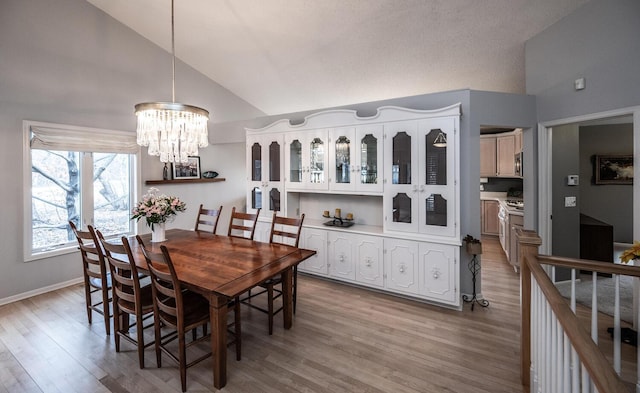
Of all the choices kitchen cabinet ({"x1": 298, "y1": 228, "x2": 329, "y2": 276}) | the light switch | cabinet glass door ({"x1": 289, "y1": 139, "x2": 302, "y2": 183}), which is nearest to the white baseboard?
kitchen cabinet ({"x1": 298, "y1": 228, "x2": 329, "y2": 276})

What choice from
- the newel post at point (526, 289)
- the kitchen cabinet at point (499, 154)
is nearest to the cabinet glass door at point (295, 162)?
the newel post at point (526, 289)

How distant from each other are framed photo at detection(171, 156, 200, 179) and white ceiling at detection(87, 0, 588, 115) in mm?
1789

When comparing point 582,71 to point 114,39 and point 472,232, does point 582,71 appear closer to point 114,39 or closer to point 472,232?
point 472,232

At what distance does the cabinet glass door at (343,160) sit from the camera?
148 inches

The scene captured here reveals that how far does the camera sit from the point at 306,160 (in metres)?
4.07

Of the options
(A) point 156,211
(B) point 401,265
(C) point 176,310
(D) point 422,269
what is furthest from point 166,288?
(D) point 422,269

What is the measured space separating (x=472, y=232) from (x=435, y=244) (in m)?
0.53

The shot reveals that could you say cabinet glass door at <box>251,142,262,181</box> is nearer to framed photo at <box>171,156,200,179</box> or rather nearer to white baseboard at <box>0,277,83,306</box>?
framed photo at <box>171,156,200,179</box>

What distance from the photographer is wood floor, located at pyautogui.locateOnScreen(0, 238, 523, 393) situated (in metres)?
2.09

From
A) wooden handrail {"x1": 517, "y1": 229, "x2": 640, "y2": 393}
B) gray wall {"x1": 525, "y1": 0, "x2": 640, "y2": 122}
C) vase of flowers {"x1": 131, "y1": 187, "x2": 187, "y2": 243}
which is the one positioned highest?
gray wall {"x1": 525, "y1": 0, "x2": 640, "y2": 122}

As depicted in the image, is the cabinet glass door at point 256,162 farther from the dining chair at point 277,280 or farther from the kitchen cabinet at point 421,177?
the kitchen cabinet at point 421,177

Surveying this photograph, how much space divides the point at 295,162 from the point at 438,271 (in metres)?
2.40

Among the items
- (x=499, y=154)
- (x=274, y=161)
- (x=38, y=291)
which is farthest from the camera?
(x=499, y=154)

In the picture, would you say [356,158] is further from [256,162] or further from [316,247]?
[256,162]
